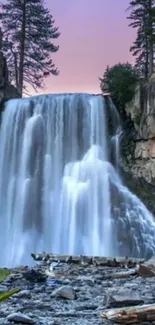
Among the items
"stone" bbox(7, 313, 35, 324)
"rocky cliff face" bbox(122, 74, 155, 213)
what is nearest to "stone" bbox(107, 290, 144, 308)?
"stone" bbox(7, 313, 35, 324)

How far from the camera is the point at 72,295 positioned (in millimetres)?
7895

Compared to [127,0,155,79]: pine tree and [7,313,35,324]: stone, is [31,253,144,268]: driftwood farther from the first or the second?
[127,0,155,79]: pine tree

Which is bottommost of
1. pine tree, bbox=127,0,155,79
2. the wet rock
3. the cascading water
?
the wet rock

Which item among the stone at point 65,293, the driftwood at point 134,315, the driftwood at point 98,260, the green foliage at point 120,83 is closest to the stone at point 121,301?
the driftwood at point 134,315

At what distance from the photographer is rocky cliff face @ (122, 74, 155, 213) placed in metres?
22.2

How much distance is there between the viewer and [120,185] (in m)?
22.0

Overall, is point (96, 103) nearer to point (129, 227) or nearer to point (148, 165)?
point (148, 165)

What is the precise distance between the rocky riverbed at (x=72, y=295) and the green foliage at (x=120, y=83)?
13.7 m

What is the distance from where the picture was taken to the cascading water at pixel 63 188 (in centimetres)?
1948

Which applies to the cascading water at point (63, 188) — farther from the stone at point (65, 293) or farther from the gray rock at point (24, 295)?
the stone at point (65, 293)

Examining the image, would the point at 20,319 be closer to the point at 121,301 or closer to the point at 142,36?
the point at 121,301

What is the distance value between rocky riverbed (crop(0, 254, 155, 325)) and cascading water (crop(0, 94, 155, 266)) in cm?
654

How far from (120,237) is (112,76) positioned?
11063 millimetres

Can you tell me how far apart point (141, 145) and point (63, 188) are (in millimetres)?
4791
